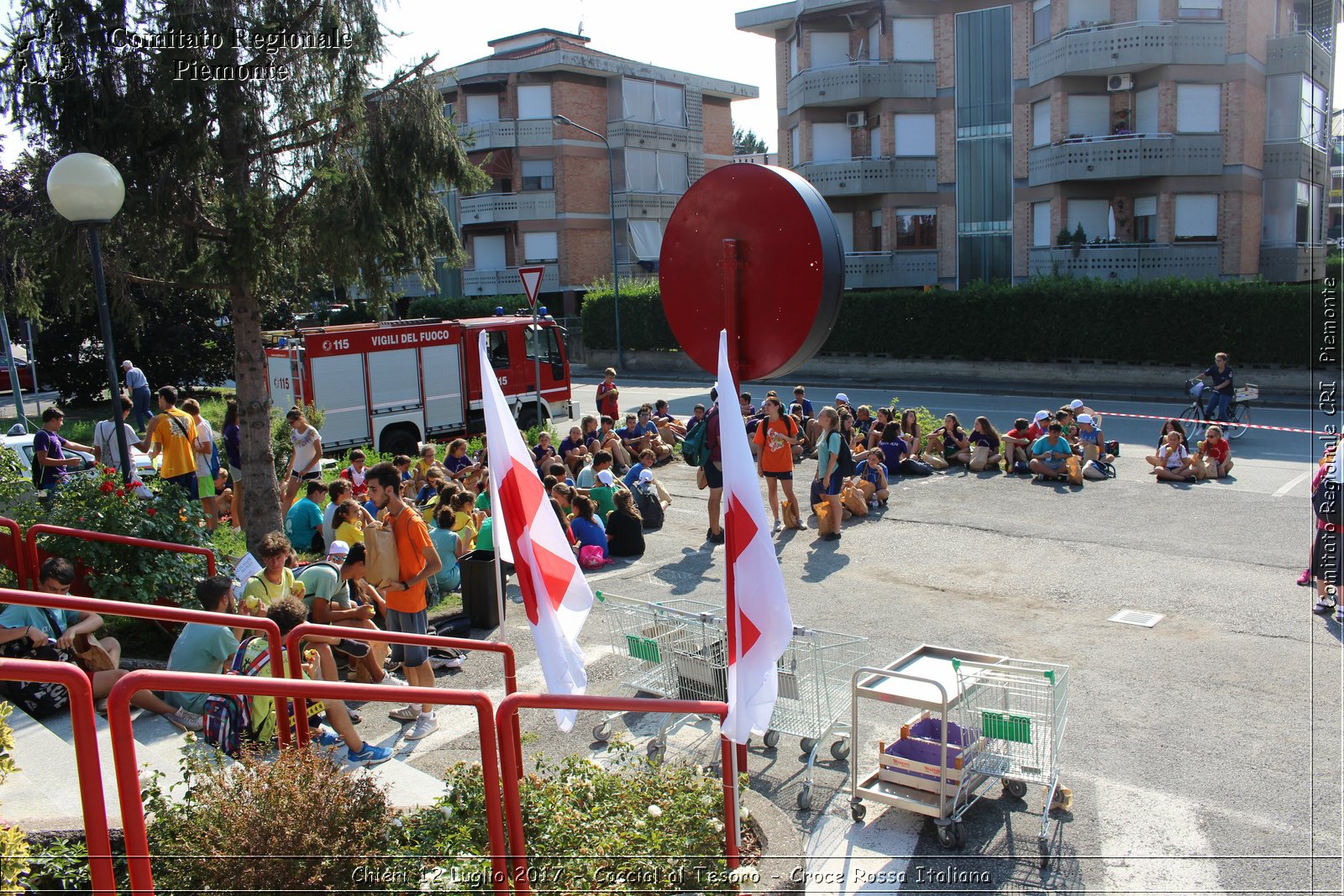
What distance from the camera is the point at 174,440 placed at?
1207cm

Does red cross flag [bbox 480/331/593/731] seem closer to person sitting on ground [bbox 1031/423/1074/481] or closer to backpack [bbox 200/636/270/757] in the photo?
backpack [bbox 200/636/270/757]

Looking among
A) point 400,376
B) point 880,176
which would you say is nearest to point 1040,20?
point 880,176

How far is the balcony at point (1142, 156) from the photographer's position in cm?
3197

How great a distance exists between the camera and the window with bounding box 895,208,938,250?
39625mm

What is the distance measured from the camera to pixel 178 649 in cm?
645

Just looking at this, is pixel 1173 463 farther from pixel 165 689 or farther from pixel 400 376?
pixel 165 689

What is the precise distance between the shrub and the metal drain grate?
7224mm

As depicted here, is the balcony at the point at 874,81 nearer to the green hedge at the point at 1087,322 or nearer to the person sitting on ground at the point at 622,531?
the green hedge at the point at 1087,322

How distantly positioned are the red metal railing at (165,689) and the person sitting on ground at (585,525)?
7.50 metres

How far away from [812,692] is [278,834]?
11.6 ft

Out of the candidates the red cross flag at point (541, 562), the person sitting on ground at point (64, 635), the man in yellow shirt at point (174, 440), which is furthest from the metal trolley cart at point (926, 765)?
the man in yellow shirt at point (174, 440)

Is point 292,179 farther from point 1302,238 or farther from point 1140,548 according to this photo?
point 1302,238

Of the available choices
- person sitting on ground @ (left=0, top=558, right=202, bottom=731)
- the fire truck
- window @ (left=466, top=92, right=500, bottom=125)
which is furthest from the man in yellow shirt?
window @ (left=466, top=92, right=500, bottom=125)

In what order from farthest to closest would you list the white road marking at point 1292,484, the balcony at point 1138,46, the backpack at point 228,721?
1. the balcony at point 1138,46
2. the white road marking at point 1292,484
3. the backpack at point 228,721
